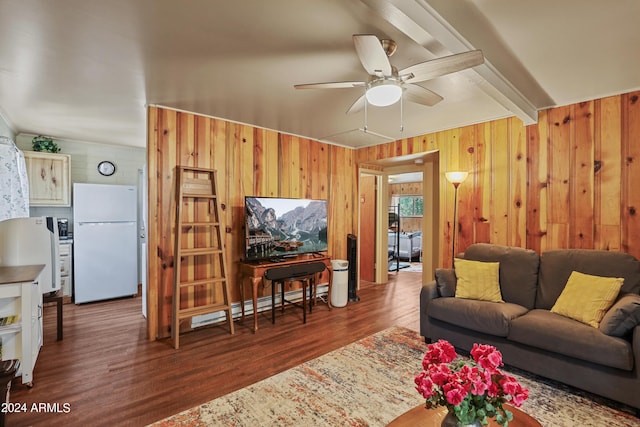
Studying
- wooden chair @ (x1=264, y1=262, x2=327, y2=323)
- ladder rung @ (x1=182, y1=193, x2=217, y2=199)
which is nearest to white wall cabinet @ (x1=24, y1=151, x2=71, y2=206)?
ladder rung @ (x1=182, y1=193, x2=217, y2=199)

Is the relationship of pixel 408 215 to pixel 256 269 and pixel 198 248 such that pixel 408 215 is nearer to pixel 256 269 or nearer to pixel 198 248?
pixel 256 269

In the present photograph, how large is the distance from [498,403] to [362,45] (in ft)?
5.56

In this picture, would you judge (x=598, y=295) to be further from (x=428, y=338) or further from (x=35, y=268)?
(x=35, y=268)

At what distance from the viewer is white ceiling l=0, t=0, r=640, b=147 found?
162 centimetres

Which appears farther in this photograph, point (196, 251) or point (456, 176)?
point (456, 176)

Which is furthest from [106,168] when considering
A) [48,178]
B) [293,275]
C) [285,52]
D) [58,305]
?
[285,52]

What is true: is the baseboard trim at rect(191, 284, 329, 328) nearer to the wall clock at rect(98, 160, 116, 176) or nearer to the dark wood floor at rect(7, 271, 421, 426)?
the dark wood floor at rect(7, 271, 421, 426)

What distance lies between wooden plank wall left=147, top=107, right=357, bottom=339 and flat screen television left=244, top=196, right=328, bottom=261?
1.05 feet

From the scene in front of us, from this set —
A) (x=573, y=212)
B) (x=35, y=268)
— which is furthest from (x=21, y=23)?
(x=573, y=212)

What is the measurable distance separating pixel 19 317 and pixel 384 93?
3094 millimetres

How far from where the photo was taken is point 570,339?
6.95 feet

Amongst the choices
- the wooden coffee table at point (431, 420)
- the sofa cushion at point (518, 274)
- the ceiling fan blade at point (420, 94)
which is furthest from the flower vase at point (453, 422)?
the sofa cushion at point (518, 274)

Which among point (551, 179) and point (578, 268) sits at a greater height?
point (551, 179)

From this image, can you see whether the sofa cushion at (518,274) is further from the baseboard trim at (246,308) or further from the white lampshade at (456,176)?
the baseboard trim at (246,308)
